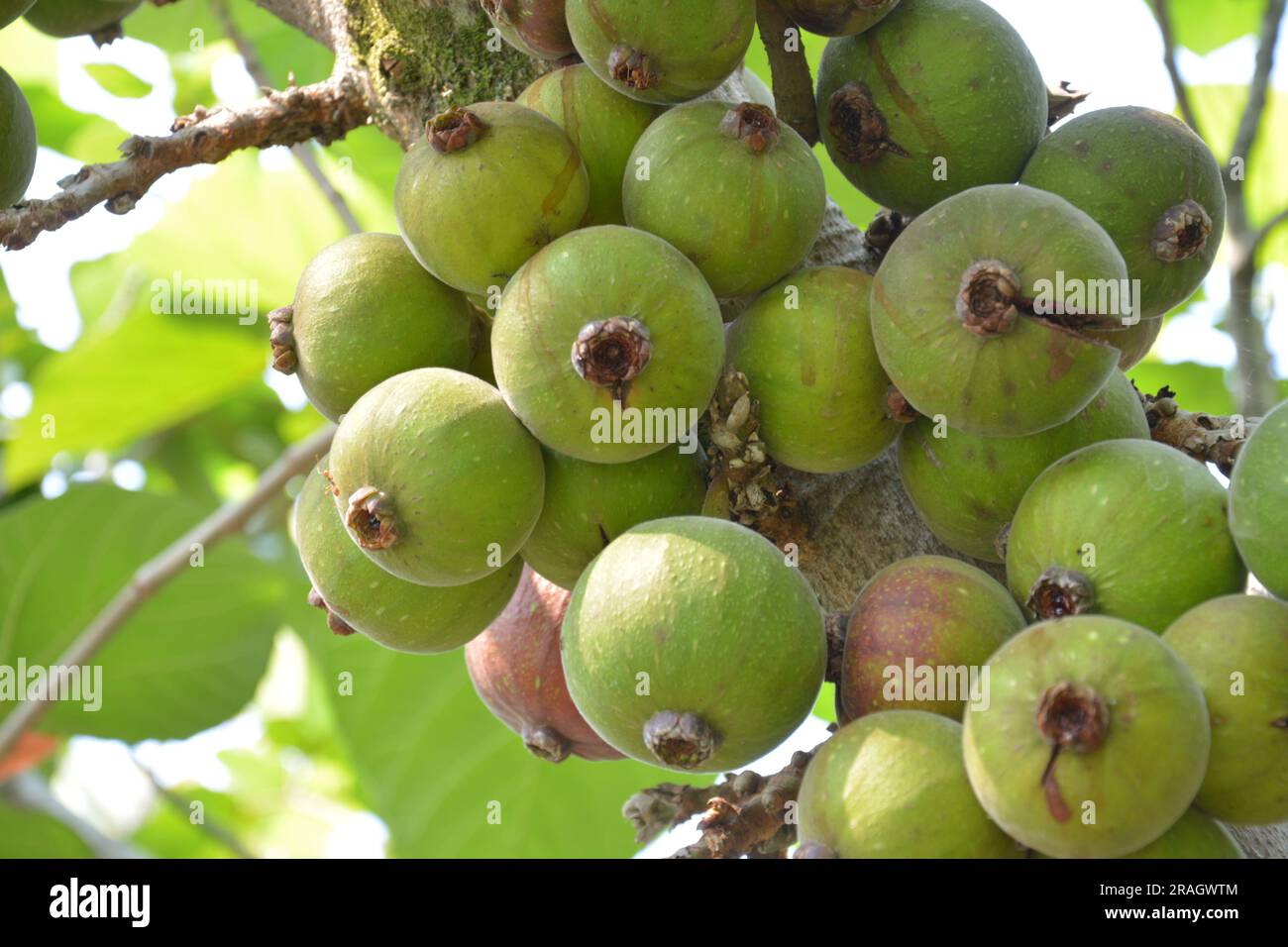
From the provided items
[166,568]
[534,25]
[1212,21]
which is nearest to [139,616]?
[166,568]

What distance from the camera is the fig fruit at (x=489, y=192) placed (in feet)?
6.31

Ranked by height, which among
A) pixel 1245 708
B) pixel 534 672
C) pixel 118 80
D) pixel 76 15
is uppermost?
pixel 118 80

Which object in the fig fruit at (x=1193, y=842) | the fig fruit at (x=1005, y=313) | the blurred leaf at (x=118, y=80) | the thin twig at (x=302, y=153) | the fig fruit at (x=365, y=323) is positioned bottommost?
the fig fruit at (x=1193, y=842)

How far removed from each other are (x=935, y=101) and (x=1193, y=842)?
116 cm

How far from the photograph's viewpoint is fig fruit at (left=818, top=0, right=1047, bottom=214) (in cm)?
203

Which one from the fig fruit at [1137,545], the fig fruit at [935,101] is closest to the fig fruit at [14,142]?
the fig fruit at [935,101]

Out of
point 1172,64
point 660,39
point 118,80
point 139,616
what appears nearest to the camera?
point 660,39

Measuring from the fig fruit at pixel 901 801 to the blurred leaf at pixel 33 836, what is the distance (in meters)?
3.75

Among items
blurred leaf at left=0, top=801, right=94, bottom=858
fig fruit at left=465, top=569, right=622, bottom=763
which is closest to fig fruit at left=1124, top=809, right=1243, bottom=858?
fig fruit at left=465, top=569, right=622, bottom=763

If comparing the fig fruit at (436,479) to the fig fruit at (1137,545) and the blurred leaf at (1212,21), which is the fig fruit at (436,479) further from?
the blurred leaf at (1212,21)

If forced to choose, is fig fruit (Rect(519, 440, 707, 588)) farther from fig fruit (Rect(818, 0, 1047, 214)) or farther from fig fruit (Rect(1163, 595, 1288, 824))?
fig fruit (Rect(1163, 595, 1288, 824))

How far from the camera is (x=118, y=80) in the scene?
11.4ft

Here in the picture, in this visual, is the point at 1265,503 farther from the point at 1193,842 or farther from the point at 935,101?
the point at 935,101
